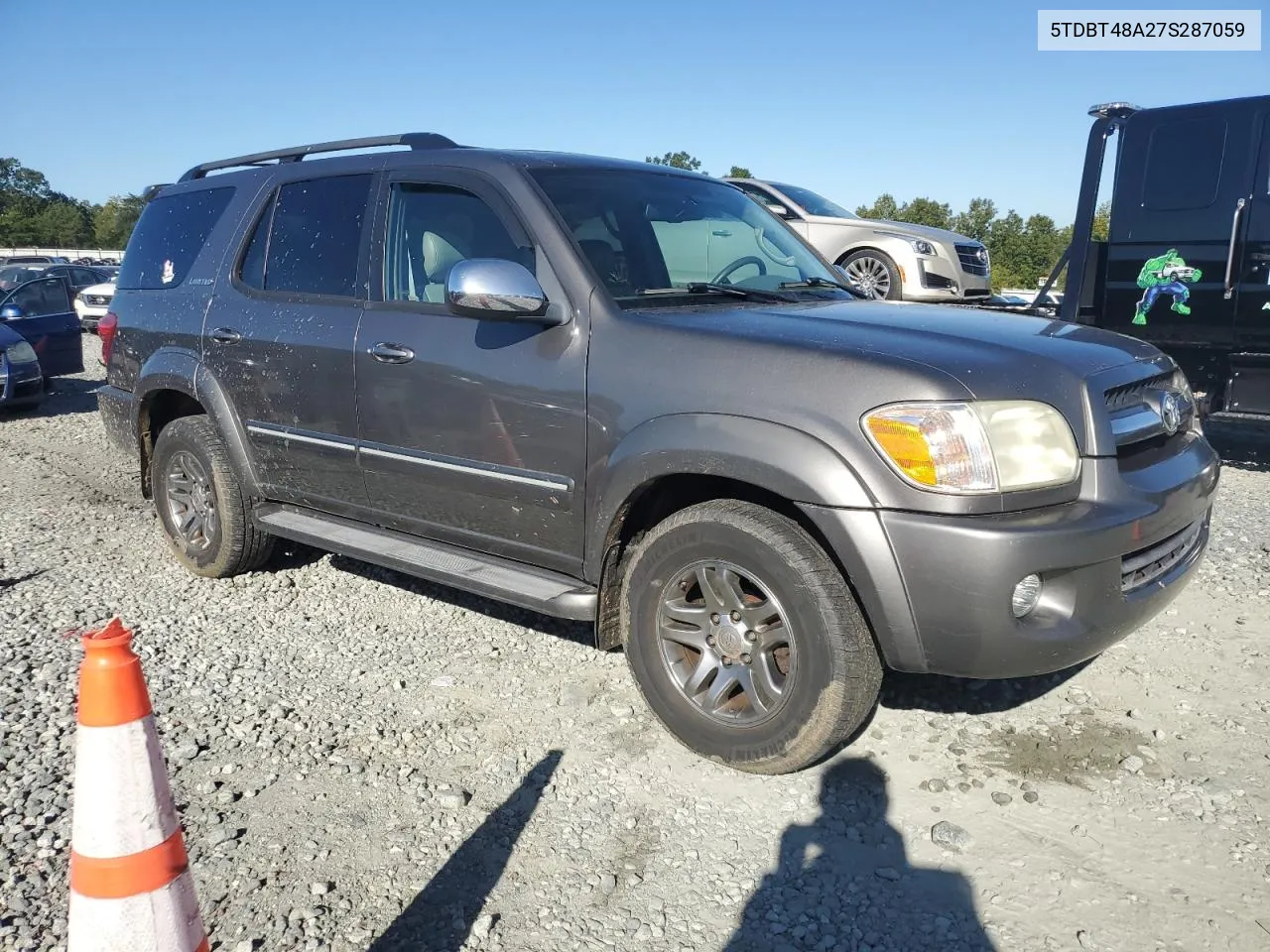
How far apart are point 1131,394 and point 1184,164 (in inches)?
192

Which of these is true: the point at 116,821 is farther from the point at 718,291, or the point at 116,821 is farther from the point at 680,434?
the point at 718,291

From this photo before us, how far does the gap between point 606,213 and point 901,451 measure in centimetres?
160

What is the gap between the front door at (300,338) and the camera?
394 cm

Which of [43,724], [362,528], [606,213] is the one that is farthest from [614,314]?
[43,724]

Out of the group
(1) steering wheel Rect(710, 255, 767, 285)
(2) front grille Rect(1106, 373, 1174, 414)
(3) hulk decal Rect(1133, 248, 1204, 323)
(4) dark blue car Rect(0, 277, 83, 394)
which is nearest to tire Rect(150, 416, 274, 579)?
(1) steering wheel Rect(710, 255, 767, 285)

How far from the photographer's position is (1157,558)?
286 cm

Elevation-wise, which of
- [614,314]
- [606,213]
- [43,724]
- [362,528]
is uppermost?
[606,213]

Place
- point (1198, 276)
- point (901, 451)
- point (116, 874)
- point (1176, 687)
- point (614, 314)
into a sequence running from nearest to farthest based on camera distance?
point (116, 874)
point (901, 451)
point (614, 314)
point (1176, 687)
point (1198, 276)

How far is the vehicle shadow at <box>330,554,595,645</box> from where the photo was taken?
4207 millimetres

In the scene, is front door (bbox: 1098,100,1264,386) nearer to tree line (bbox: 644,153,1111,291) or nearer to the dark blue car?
the dark blue car

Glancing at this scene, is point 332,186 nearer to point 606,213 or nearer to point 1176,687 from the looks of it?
point 606,213

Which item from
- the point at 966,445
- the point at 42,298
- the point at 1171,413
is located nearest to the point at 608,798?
the point at 966,445

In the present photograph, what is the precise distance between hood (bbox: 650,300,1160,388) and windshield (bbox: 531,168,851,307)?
29 cm

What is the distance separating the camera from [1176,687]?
3.59 metres
